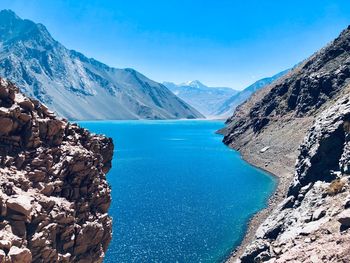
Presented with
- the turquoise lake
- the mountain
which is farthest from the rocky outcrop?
the turquoise lake

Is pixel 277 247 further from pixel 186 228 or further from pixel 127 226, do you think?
pixel 127 226

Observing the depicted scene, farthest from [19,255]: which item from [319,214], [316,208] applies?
[316,208]

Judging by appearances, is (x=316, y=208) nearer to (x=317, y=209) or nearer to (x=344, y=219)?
(x=317, y=209)

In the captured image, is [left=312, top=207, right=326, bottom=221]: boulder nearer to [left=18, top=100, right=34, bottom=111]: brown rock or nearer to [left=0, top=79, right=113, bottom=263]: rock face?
[left=0, top=79, right=113, bottom=263]: rock face

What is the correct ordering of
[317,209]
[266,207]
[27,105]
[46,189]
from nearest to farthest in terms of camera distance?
1. [46,189]
2. [27,105]
3. [317,209]
4. [266,207]

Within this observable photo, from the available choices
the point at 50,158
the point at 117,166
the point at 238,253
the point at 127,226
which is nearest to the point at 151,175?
the point at 117,166

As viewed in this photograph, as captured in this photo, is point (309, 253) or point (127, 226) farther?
point (127, 226)
